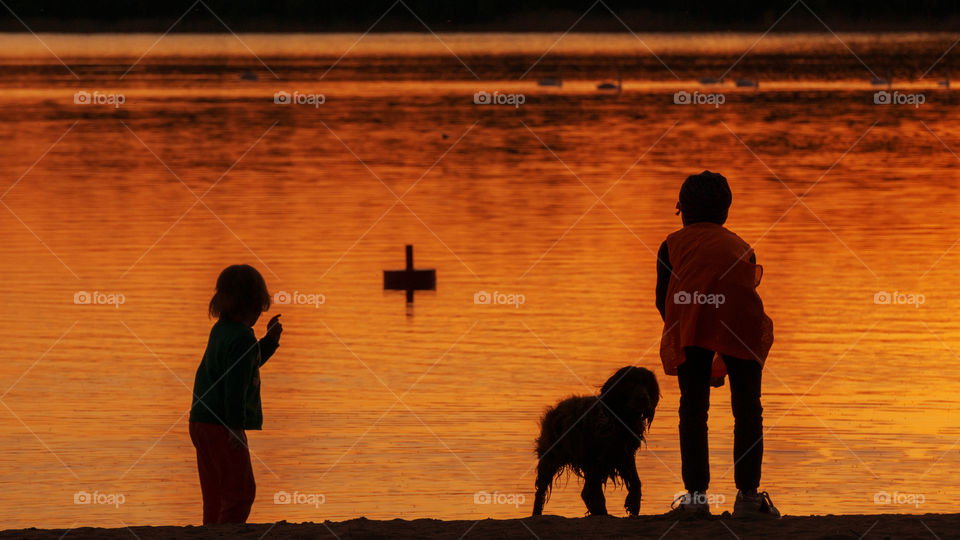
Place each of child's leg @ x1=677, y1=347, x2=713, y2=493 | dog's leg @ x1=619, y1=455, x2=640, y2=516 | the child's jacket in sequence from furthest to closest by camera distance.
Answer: dog's leg @ x1=619, y1=455, x2=640, y2=516, child's leg @ x1=677, y1=347, x2=713, y2=493, the child's jacket

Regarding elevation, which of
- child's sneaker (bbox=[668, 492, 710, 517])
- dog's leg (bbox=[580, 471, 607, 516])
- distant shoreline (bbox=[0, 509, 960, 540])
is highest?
dog's leg (bbox=[580, 471, 607, 516])

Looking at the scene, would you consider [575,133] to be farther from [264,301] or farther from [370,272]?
[264,301]

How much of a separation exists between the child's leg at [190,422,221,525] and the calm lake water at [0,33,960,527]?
5.51 ft

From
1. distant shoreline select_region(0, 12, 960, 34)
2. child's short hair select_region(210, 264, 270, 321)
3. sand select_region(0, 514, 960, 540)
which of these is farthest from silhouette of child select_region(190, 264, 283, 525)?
distant shoreline select_region(0, 12, 960, 34)

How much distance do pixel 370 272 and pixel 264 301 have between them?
10756 mm

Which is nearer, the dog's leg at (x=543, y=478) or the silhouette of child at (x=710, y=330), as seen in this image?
the silhouette of child at (x=710, y=330)

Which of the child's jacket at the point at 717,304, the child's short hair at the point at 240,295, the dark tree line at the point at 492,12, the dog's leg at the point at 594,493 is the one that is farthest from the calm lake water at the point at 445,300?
the dark tree line at the point at 492,12

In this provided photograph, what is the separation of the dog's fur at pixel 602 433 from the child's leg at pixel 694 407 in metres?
0.51

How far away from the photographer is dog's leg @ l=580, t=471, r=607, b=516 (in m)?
8.67

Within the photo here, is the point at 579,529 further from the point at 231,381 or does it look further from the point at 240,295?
the point at 240,295

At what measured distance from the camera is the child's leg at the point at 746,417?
775 centimetres

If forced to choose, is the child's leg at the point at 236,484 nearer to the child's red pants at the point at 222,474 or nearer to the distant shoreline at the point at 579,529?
the child's red pants at the point at 222,474

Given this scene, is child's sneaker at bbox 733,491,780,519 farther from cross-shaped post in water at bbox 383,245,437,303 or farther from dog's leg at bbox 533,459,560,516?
cross-shaped post in water at bbox 383,245,437,303

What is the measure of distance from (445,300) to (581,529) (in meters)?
9.47
